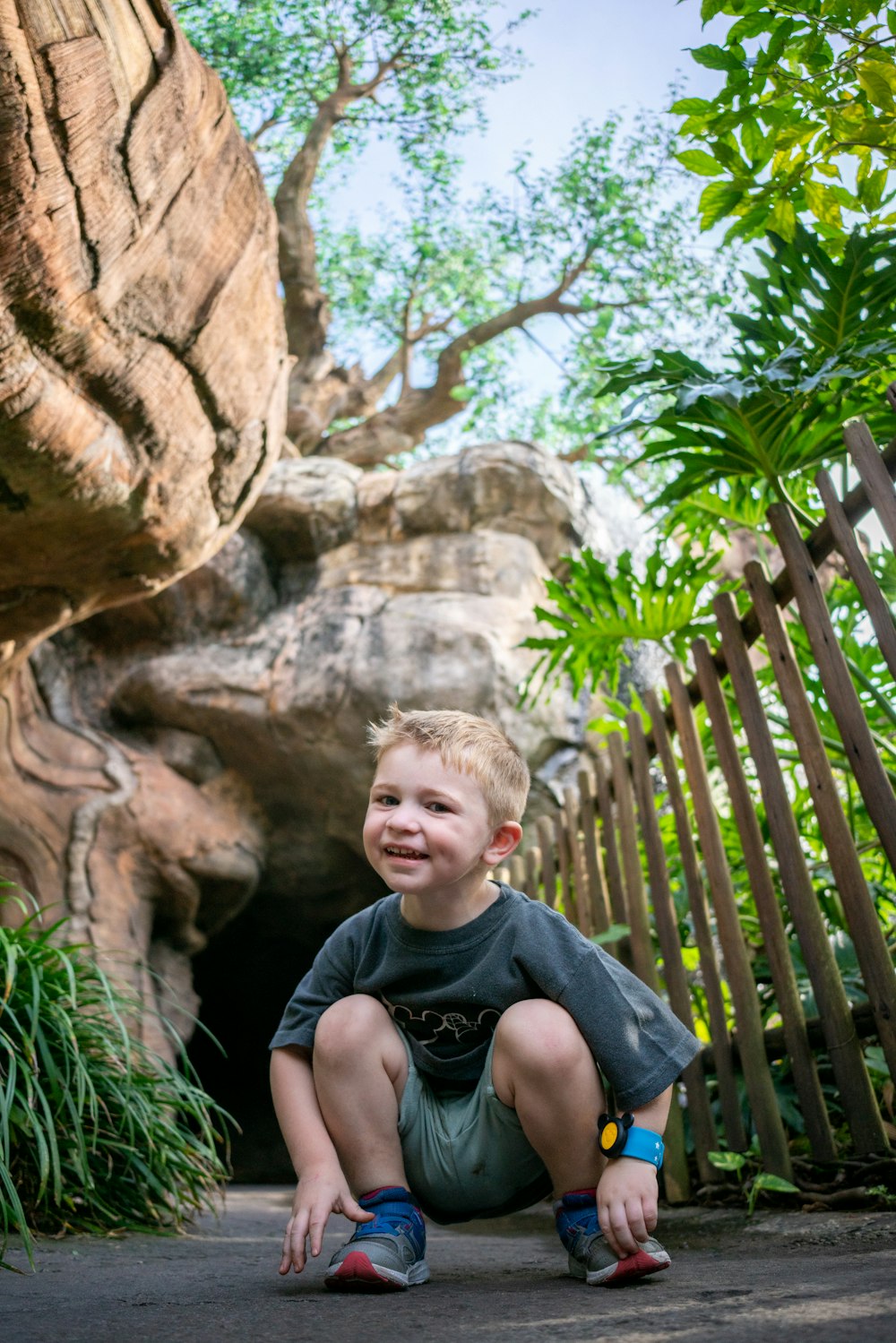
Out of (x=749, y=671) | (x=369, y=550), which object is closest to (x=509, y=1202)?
(x=749, y=671)

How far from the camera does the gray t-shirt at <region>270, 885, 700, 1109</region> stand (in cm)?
158

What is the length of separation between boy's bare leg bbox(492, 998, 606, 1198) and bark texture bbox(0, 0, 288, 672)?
2.24 metres

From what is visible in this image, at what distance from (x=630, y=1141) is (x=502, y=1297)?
265 mm

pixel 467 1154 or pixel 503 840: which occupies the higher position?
pixel 503 840

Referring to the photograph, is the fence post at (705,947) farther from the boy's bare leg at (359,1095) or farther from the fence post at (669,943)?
the boy's bare leg at (359,1095)

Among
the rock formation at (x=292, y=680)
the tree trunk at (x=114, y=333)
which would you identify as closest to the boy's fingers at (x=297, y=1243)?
the tree trunk at (x=114, y=333)

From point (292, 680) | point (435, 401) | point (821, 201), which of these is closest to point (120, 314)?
point (821, 201)

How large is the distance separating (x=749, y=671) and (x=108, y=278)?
6.81 feet

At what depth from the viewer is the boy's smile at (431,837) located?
5.43 ft

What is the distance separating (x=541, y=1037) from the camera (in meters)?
1.54

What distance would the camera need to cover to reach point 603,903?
3676 mm

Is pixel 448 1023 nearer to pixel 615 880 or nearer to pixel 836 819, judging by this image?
pixel 836 819

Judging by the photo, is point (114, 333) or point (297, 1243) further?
point (114, 333)

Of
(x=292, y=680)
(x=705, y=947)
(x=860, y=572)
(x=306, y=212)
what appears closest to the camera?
(x=860, y=572)
